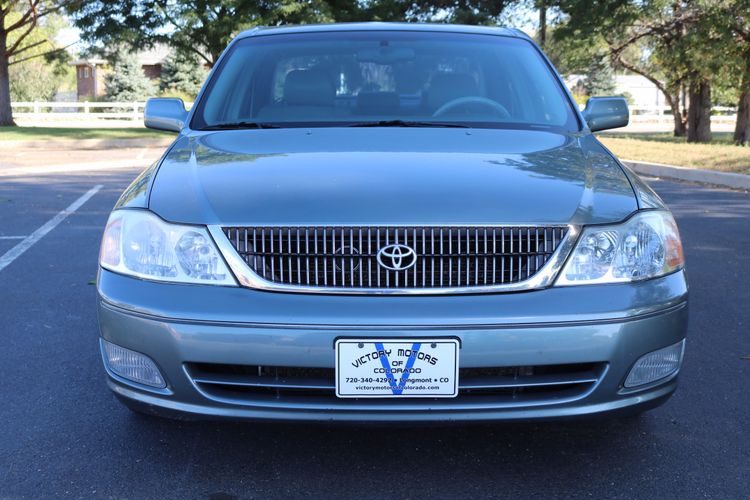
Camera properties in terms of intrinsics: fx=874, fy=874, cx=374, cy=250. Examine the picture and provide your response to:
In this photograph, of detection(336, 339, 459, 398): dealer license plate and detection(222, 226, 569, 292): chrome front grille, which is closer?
detection(336, 339, 459, 398): dealer license plate

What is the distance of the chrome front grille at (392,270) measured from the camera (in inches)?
101

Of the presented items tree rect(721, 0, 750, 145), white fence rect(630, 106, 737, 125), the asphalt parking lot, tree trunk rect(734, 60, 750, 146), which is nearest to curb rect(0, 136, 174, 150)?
tree rect(721, 0, 750, 145)

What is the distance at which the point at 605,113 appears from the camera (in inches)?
164

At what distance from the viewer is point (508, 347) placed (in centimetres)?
243

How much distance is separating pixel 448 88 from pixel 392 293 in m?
1.68

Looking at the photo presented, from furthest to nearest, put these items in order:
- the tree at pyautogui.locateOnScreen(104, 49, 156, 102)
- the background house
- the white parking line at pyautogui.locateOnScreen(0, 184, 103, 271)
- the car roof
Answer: the background house < the tree at pyautogui.locateOnScreen(104, 49, 156, 102) < the white parking line at pyautogui.locateOnScreen(0, 184, 103, 271) < the car roof

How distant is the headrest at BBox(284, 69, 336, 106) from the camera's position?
387cm

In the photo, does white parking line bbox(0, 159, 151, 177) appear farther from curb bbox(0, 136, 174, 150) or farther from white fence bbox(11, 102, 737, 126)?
white fence bbox(11, 102, 737, 126)

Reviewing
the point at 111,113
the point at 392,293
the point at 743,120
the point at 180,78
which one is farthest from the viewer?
the point at 180,78

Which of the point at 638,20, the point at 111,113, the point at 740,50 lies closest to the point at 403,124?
the point at 740,50

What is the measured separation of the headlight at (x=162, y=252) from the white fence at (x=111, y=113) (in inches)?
1517

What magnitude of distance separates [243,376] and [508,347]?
0.77 m

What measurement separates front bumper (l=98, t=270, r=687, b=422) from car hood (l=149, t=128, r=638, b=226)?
25 cm

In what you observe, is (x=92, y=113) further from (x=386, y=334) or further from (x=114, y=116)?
(x=386, y=334)
